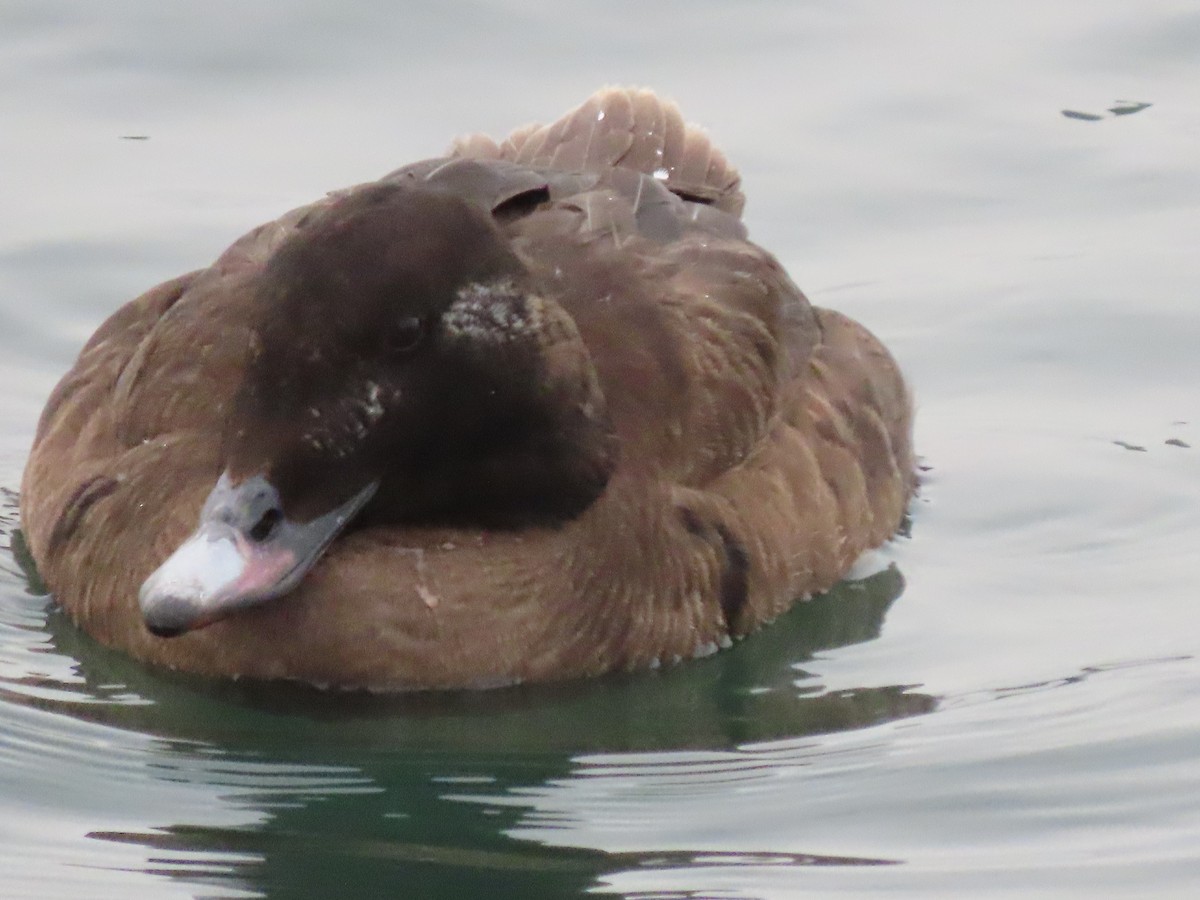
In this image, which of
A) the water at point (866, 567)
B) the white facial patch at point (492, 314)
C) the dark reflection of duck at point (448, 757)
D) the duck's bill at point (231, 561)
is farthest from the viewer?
the white facial patch at point (492, 314)

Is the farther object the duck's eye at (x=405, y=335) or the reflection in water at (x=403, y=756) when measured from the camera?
the duck's eye at (x=405, y=335)

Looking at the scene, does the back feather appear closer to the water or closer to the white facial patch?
the water

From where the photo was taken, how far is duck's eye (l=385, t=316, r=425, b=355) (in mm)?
7324

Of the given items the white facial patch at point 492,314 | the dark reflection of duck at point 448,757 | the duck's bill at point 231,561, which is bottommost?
the dark reflection of duck at point 448,757

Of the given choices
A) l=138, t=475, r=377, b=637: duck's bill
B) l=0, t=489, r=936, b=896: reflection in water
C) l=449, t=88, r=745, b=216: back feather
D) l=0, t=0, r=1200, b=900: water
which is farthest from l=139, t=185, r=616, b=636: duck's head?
l=449, t=88, r=745, b=216: back feather

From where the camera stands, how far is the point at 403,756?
7293 mm

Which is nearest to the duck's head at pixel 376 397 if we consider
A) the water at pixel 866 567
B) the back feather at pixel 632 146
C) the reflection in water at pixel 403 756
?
the reflection in water at pixel 403 756

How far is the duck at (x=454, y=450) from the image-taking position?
7.26 m

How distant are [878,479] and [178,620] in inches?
118

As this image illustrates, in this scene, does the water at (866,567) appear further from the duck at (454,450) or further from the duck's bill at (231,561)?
the duck's bill at (231,561)

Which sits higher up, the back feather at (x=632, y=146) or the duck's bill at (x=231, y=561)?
the back feather at (x=632, y=146)

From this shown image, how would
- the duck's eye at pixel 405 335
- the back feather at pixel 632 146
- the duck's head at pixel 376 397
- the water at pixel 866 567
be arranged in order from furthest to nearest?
the back feather at pixel 632 146
the duck's eye at pixel 405 335
the duck's head at pixel 376 397
the water at pixel 866 567

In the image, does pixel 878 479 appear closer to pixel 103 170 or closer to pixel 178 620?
pixel 178 620

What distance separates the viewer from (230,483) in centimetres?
724
